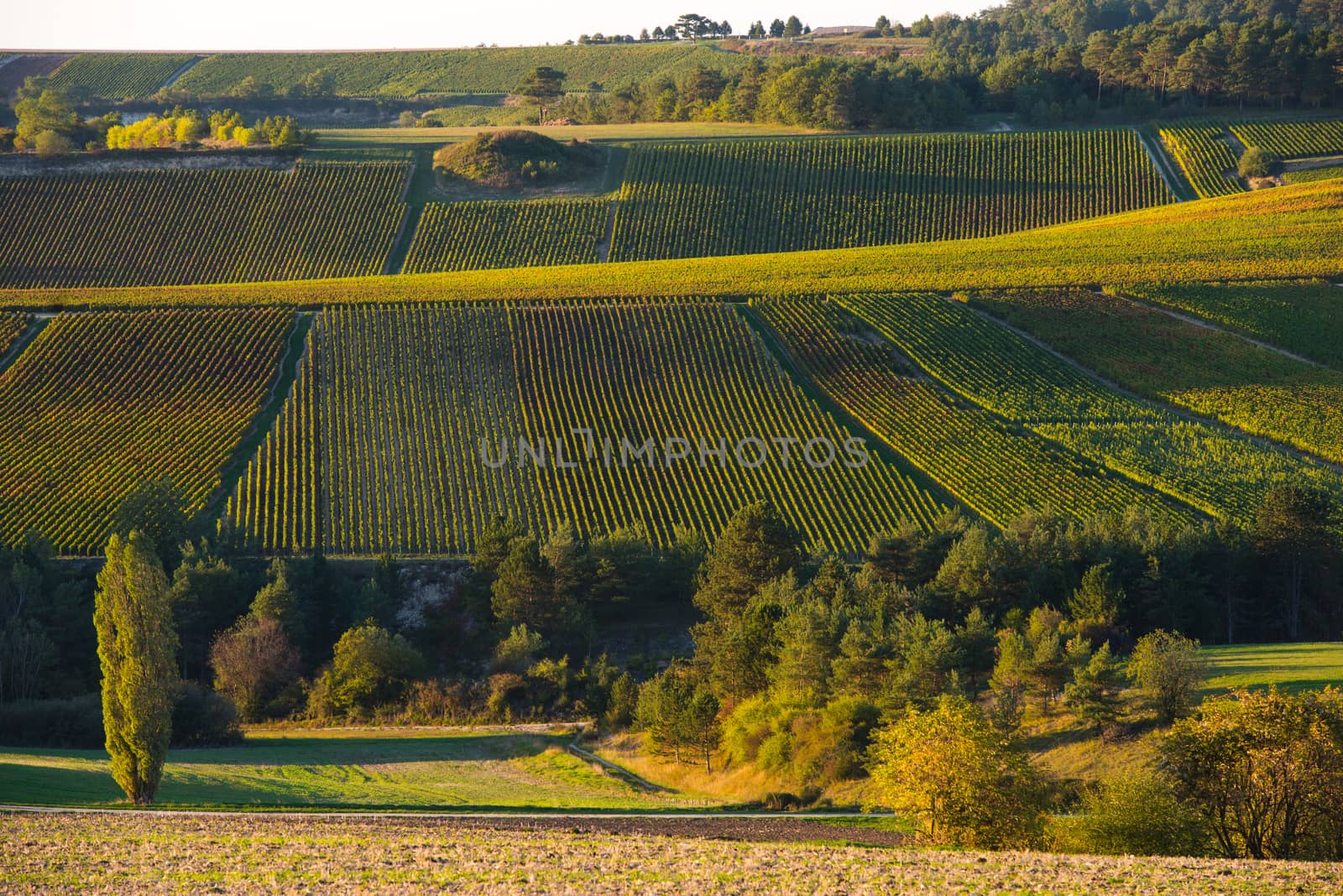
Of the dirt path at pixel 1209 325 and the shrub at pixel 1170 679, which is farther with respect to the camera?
the dirt path at pixel 1209 325

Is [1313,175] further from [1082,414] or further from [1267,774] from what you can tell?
[1267,774]

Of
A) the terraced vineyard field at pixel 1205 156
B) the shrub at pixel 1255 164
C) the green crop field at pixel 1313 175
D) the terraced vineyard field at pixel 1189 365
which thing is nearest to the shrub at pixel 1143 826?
the terraced vineyard field at pixel 1189 365

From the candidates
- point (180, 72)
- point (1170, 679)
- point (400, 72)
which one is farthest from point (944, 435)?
point (180, 72)

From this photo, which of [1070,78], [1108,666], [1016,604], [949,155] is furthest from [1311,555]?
[1070,78]

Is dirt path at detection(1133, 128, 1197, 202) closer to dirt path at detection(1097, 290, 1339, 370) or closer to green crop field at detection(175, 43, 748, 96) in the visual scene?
dirt path at detection(1097, 290, 1339, 370)

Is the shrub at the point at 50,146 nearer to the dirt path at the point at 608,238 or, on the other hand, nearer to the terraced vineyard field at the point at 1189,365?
the dirt path at the point at 608,238

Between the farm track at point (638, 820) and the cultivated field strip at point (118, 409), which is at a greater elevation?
the cultivated field strip at point (118, 409)

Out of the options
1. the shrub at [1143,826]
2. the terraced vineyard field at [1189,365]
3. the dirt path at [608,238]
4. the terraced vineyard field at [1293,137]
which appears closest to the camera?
the shrub at [1143,826]
